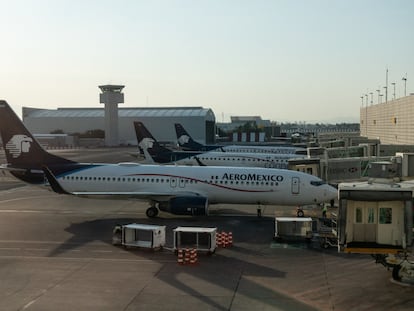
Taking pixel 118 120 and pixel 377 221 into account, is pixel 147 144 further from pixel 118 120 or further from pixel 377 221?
pixel 118 120

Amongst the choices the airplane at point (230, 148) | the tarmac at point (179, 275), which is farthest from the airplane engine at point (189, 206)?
the airplane at point (230, 148)

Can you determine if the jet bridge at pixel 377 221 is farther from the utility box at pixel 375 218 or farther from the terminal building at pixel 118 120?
the terminal building at pixel 118 120

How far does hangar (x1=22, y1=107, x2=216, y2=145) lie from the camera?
166m

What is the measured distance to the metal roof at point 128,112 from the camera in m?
171

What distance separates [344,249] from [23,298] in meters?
12.7

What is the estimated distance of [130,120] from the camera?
170 meters

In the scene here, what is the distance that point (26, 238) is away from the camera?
1125 inches

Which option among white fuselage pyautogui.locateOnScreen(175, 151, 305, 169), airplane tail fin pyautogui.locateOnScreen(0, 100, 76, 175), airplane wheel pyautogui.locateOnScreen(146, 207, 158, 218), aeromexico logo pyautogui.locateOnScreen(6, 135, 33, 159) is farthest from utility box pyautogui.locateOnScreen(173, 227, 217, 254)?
white fuselage pyautogui.locateOnScreen(175, 151, 305, 169)

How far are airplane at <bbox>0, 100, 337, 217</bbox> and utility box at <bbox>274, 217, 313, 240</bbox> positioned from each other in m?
6.36

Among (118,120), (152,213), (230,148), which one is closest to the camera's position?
(152,213)

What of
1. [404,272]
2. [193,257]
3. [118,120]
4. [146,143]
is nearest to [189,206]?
[193,257]

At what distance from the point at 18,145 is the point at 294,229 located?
22.9 meters

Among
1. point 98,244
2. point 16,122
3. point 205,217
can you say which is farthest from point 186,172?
point 16,122

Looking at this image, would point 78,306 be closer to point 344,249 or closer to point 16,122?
point 344,249
